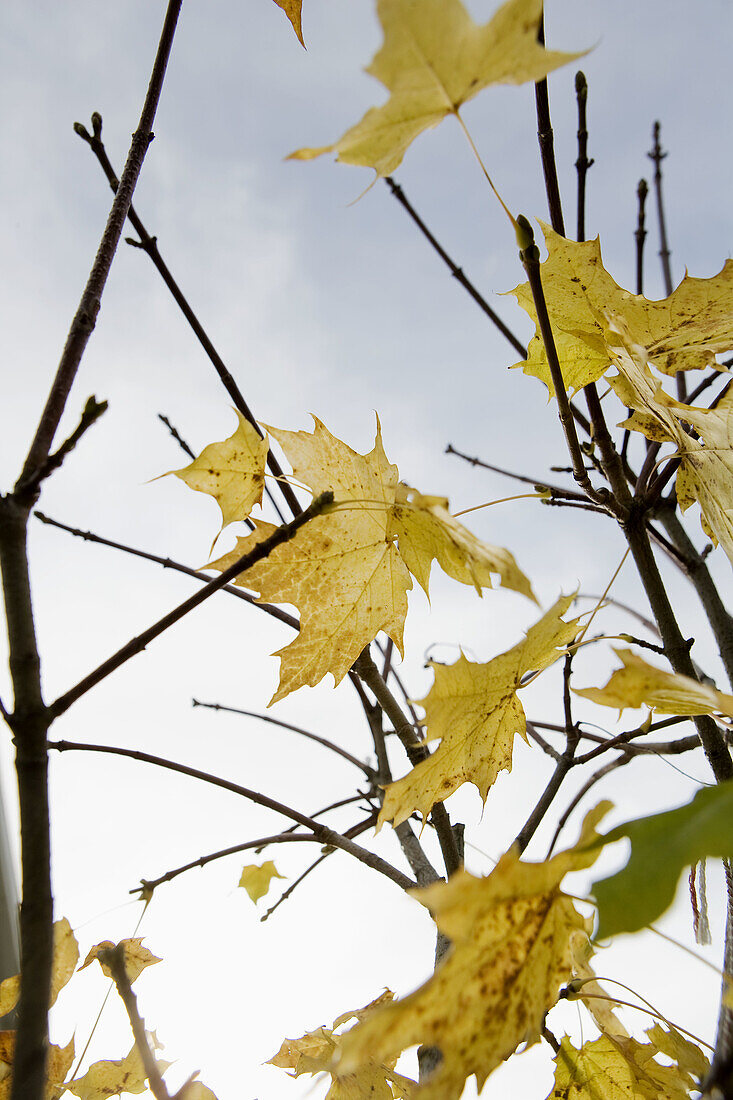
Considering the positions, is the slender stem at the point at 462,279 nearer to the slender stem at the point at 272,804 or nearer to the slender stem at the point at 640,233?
the slender stem at the point at 640,233

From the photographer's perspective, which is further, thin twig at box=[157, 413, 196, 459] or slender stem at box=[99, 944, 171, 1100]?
thin twig at box=[157, 413, 196, 459]

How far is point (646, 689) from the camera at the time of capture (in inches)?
17.4

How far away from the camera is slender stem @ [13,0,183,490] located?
0.52 m

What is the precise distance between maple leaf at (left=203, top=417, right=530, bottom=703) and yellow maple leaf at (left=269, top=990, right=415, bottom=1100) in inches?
19.3

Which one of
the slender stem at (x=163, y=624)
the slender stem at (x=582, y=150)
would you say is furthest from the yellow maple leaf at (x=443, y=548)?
the slender stem at (x=582, y=150)

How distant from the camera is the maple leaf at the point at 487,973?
1.19 ft

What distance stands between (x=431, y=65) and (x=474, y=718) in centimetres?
55

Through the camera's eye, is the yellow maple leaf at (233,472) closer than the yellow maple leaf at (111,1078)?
Yes

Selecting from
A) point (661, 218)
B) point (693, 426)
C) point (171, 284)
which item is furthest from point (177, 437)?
point (661, 218)

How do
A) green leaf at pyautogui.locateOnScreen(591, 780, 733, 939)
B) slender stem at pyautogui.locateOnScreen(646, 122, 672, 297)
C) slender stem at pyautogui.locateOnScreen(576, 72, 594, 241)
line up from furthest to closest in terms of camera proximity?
slender stem at pyautogui.locateOnScreen(646, 122, 672, 297) → slender stem at pyautogui.locateOnScreen(576, 72, 594, 241) → green leaf at pyautogui.locateOnScreen(591, 780, 733, 939)

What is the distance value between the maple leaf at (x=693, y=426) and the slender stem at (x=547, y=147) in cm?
19

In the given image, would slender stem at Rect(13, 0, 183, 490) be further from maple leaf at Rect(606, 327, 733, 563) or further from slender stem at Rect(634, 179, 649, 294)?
slender stem at Rect(634, 179, 649, 294)

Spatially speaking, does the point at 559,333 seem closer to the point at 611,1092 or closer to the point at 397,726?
the point at 397,726

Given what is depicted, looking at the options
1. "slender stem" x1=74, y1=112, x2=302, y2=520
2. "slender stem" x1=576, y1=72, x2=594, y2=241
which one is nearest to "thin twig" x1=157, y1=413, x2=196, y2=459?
"slender stem" x1=74, y1=112, x2=302, y2=520
